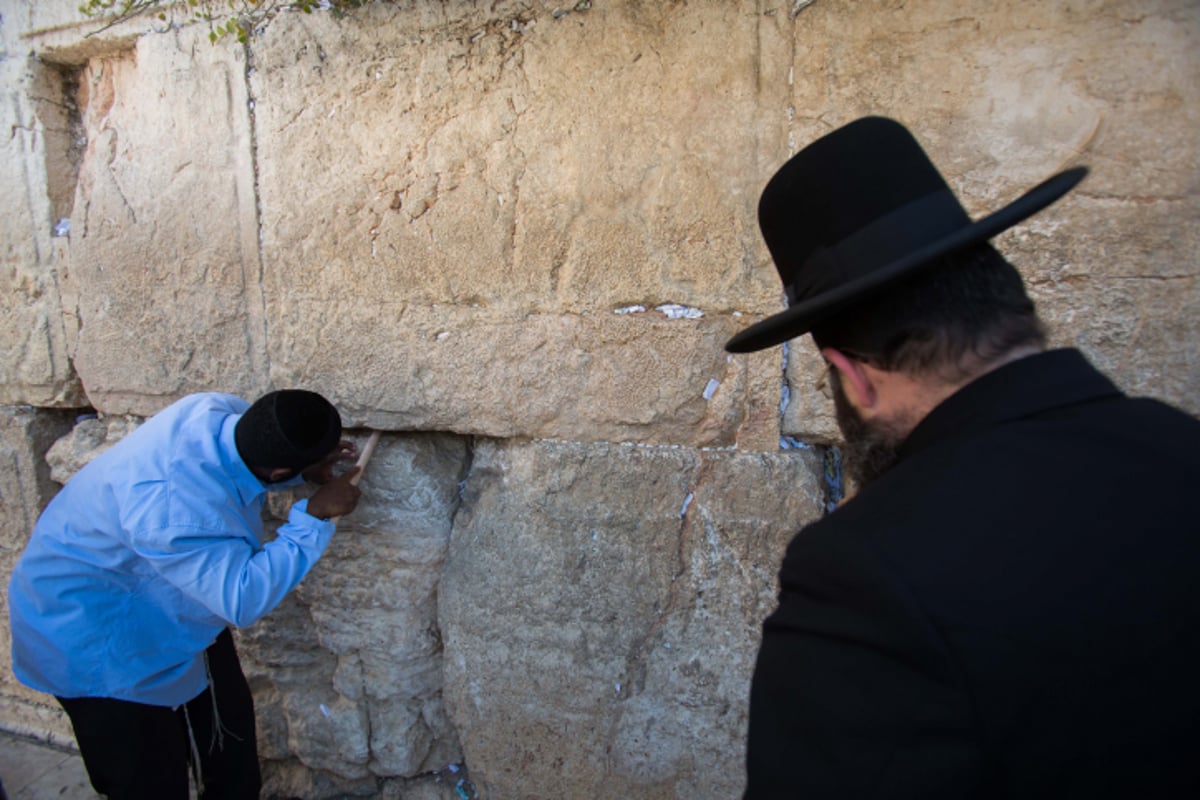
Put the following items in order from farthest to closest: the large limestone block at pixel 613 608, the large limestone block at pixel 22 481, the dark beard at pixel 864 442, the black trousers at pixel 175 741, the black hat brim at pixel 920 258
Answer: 1. the large limestone block at pixel 22 481
2. the black trousers at pixel 175 741
3. the large limestone block at pixel 613 608
4. the dark beard at pixel 864 442
5. the black hat brim at pixel 920 258

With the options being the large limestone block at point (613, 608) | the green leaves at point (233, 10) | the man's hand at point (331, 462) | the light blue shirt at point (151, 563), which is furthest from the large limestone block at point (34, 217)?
the large limestone block at point (613, 608)

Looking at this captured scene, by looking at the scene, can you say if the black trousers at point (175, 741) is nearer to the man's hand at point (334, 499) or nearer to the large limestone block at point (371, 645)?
the large limestone block at point (371, 645)

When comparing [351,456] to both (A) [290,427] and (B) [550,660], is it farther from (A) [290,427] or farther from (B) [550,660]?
(B) [550,660]

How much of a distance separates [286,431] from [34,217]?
1.63 meters

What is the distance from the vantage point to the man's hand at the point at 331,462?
6.73ft

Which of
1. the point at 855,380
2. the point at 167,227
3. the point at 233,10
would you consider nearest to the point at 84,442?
the point at 167,227

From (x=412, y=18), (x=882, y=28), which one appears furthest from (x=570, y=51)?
(x=882, y=28)

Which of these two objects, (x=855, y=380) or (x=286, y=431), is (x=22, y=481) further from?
(x=855, y=380)

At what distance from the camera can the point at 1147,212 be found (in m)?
1.48

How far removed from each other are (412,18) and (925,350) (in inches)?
69.6

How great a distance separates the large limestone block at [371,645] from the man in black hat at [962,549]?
1523 millimetres

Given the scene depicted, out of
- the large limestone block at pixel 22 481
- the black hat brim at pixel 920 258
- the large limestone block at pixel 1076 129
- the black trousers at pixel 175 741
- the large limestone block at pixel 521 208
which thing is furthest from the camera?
the large limestone block at pixel 22 481

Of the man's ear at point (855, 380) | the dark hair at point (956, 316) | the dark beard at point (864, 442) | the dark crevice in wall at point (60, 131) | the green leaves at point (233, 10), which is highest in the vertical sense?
the green leaves at point (233, 10)

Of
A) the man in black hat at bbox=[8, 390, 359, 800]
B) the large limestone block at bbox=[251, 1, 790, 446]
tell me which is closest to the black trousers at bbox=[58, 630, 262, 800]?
the man in black hat at bbox=[8, 390, 359, 800]
